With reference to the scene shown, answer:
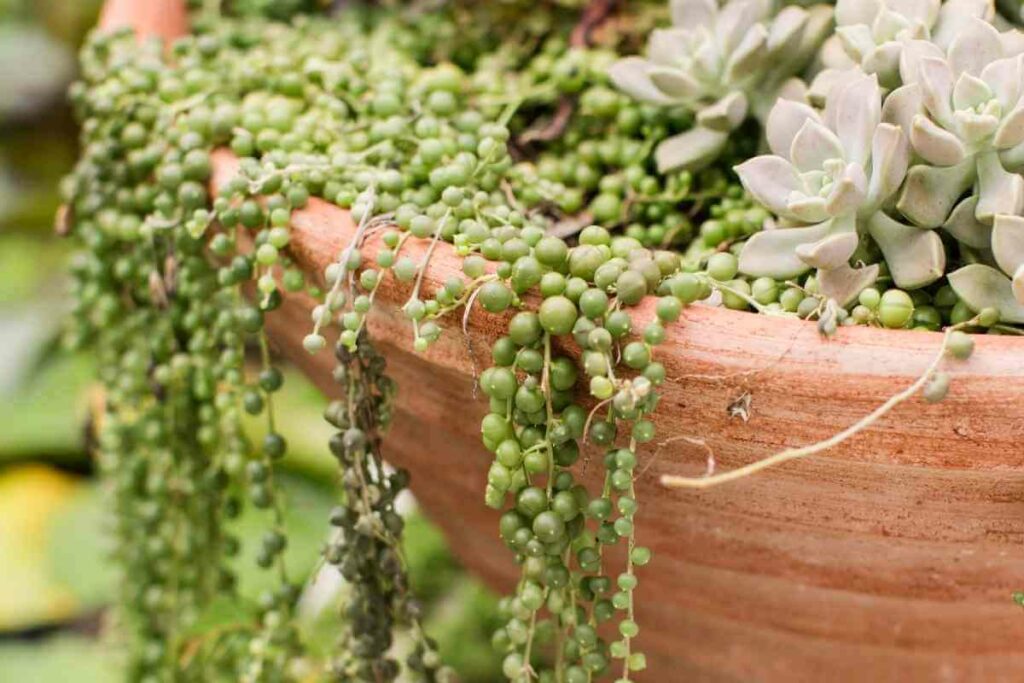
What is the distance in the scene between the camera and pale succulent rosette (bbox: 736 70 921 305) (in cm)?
53

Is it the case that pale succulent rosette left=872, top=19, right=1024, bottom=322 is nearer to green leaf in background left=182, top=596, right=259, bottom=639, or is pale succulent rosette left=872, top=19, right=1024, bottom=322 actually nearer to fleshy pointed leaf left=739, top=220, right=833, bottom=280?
fleshy pointed leaf left=739, top=220, right=833, bottom=280

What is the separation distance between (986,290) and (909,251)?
0.15ft

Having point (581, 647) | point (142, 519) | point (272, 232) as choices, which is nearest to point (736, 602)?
point (581, 647)

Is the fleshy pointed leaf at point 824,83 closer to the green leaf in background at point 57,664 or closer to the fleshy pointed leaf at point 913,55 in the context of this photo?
the fleshy pointed leaf at point 913,55

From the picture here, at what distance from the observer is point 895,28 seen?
0.60 m

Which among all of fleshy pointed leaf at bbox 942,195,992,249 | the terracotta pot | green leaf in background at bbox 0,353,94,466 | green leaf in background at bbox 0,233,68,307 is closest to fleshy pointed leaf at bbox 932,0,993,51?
fleshy pointed leaf at bbox 942,195,992,249

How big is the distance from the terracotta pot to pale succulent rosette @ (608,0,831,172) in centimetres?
24

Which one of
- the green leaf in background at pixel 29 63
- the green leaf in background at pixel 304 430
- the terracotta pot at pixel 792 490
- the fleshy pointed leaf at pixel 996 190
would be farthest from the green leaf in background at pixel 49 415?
the fleshy pointed leaf at pixel 996 190

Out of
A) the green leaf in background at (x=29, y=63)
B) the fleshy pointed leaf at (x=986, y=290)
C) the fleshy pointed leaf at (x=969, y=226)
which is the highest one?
the fleshy pointed leaf at (x=969, y=226)

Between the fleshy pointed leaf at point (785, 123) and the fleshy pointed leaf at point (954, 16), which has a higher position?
the fleshy pointed leaf at point (954, 16)

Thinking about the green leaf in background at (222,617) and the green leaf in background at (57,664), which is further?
the green leaf in background at (57,664)

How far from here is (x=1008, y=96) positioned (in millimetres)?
533

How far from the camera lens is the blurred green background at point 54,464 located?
121cm

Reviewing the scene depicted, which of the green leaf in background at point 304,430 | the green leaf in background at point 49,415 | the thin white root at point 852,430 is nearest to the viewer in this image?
the thin white root at point 852,430
